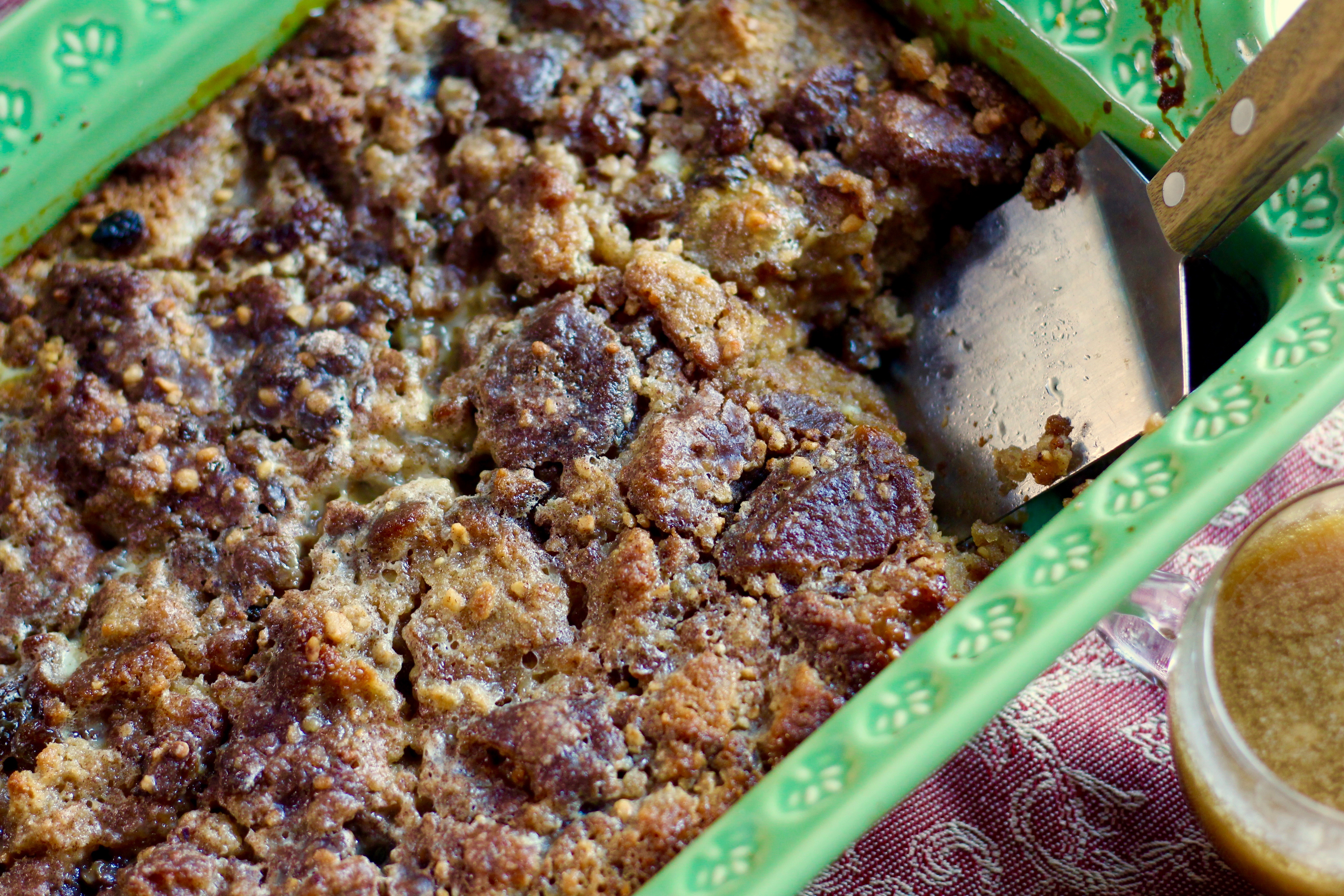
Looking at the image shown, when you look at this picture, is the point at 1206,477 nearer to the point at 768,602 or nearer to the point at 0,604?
the point at 768,602

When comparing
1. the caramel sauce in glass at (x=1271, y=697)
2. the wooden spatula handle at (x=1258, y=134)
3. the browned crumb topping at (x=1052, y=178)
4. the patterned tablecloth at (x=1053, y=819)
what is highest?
the wooden spatula handle at (x=1258, y=134)

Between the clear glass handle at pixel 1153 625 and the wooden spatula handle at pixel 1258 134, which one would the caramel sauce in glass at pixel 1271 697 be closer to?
the clear glass handle at pixel 1153 625

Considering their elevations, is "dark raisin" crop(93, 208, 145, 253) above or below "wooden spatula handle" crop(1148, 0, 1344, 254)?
below

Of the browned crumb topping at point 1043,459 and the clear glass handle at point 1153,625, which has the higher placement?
the browned crumb topping at point 1043,459

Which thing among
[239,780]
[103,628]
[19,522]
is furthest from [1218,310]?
[19,522]

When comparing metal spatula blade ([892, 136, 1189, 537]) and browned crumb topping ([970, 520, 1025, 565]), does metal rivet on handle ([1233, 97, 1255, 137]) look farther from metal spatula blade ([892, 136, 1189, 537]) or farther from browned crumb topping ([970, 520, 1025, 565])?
browned crumb topping ([970, 520, 1025, 565])

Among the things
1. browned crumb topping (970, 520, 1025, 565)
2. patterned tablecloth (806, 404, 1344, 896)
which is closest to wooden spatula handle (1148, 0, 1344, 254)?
browned crumb topping (970, 520, 1025, 565)

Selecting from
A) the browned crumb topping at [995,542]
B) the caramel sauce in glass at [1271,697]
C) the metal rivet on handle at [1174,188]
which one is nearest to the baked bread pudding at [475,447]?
the browned crumb topping at [995,542]
